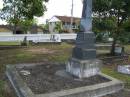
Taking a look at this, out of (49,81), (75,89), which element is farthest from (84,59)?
(75,89)

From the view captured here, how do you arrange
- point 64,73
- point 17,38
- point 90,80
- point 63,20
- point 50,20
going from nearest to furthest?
point 90,80, point 64,73, point 17,38, point 63,20, point 50,20

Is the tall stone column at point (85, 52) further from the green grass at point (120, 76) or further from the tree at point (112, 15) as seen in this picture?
the tree at point (112, 15)

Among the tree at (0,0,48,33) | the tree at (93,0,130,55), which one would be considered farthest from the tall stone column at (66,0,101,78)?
the tree at (0,0,48,33)

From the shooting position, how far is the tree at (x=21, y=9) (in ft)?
52.6

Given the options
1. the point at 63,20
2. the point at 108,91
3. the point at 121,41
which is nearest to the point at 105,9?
the point at 121,41

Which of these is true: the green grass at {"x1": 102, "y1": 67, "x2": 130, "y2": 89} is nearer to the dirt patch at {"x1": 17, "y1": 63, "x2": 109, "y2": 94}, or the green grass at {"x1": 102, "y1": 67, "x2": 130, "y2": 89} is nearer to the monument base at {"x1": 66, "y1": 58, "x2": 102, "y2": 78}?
the dirt patch at {"x1": 17, "y1": 63, "x2": 109, "y2": 94}

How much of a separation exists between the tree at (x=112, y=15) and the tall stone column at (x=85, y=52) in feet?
16.5

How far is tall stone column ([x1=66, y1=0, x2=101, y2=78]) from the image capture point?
8.59 meters

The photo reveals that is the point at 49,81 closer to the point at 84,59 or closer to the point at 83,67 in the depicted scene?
the point at 83,67

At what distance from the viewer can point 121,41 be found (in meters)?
14.4

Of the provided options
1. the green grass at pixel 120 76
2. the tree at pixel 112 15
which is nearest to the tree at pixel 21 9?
the tree at pixel 112 15

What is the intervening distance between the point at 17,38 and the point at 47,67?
18236 millimetres

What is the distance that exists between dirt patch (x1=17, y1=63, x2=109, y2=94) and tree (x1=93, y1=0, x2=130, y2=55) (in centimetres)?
571

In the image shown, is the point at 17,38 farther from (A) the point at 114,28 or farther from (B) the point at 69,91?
(B) the point at 69,91
